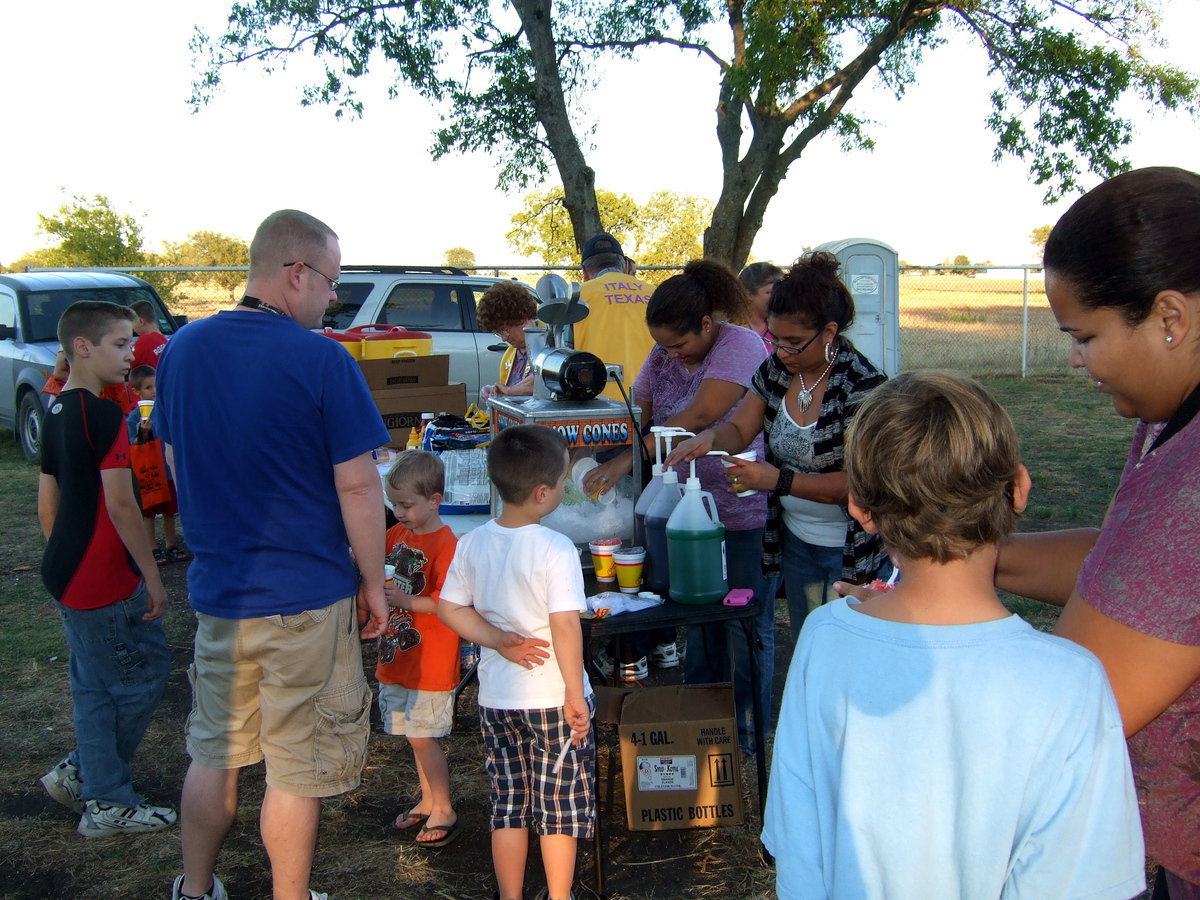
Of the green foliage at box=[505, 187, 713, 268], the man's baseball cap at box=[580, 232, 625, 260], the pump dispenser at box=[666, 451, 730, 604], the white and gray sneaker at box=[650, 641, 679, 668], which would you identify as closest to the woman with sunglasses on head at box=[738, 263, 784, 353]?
the man's baseball cap at box=[580, 232, 625, 260]

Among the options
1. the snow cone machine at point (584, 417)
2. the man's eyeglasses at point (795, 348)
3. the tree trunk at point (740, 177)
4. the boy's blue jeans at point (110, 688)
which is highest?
the tree trunk at point (740, 177)

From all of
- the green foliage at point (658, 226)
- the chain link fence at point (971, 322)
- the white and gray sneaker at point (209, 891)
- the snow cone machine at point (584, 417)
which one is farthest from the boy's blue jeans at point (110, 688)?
the green foliage at point (658, 226)

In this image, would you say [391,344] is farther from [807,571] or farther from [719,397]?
[807,571]

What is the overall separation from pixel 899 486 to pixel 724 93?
1060 centimetres

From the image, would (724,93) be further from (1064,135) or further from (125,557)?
(125,557)

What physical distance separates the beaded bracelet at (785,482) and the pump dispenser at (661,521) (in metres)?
0.31

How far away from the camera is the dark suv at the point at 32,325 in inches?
398

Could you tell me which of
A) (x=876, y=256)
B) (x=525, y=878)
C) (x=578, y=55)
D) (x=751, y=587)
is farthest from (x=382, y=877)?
(x=578, y=55)

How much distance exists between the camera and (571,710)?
2.48 m

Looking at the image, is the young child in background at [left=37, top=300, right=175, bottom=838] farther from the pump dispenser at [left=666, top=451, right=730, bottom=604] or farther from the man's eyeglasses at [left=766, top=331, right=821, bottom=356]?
the man's eyeglasses at [left=766, top=331, right=821, bottom=356]

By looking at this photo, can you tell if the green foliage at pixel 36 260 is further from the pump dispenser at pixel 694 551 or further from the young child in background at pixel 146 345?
the pump dispenser at pixel 694 551

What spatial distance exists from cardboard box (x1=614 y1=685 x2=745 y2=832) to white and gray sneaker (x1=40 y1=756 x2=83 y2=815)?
Answer: 204 centimetres

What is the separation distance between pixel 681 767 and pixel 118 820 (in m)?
2.03

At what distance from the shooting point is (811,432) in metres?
2.90
